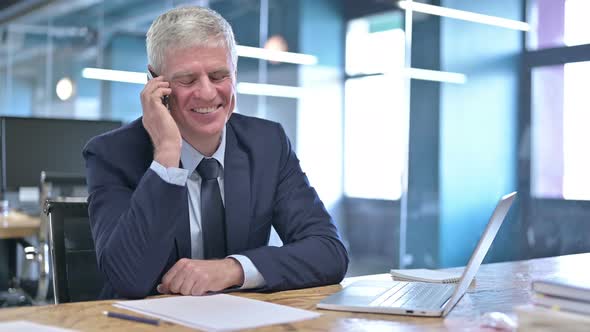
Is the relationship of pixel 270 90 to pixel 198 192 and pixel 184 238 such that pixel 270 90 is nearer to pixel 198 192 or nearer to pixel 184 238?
pixel 198 192

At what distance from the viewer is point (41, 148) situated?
4.64 metres

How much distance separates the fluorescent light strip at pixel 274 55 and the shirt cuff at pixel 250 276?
158 inches

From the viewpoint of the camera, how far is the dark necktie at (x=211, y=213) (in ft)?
6.52

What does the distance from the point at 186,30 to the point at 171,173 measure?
0.40 m

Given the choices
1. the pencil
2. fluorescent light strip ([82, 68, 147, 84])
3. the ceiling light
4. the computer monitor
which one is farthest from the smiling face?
the ceiling light

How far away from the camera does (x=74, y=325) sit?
4.32ft

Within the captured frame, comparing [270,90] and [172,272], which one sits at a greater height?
[270,90]

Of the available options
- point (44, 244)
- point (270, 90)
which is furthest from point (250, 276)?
point (270, 90)

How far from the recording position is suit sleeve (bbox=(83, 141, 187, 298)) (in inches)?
68.4

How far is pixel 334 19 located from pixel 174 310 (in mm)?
4363

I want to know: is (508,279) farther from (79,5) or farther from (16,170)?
(79,5)

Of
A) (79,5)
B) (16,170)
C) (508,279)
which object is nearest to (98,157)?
(508,279)

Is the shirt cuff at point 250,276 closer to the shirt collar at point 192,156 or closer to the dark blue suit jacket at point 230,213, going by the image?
the dark blue suit jacket at point 230,213

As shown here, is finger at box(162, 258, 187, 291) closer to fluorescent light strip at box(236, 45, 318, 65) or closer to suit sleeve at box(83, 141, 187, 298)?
suit sleeve at box(83, 141, 187, 298)
